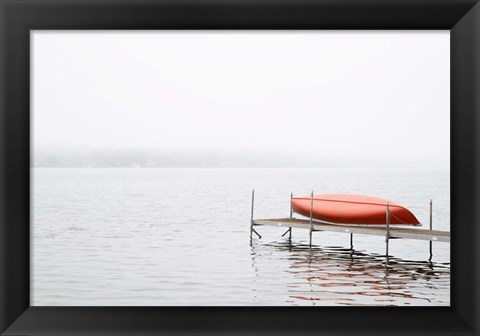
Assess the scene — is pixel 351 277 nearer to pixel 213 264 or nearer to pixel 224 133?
pixel 213 264

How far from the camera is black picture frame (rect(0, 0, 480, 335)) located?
176cm

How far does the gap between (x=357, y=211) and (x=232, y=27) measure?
25.8 ft

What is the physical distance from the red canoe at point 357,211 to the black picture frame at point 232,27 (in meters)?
7.40

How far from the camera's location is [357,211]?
942 cm

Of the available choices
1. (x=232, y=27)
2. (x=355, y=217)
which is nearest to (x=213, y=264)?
(x=355, y=217)

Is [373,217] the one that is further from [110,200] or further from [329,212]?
[110,200]

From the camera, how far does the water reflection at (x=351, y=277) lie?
25.0 feet

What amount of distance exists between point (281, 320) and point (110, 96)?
42.9m

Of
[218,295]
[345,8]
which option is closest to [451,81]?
[345,8]

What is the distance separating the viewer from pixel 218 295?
8.32 m

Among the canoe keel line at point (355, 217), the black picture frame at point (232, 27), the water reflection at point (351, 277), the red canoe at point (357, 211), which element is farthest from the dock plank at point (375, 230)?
the black picture frame at point (232, 27)

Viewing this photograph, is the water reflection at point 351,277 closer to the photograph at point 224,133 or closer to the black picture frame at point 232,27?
the photograph at point 224,133

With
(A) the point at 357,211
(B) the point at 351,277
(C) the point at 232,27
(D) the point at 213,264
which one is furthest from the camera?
(D) the point at 213,264

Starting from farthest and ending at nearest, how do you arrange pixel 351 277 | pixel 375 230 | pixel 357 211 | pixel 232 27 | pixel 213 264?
pixel 213 264
pixel 357 211
pixel 351 277
pixel 375 230
pixel 232 27
